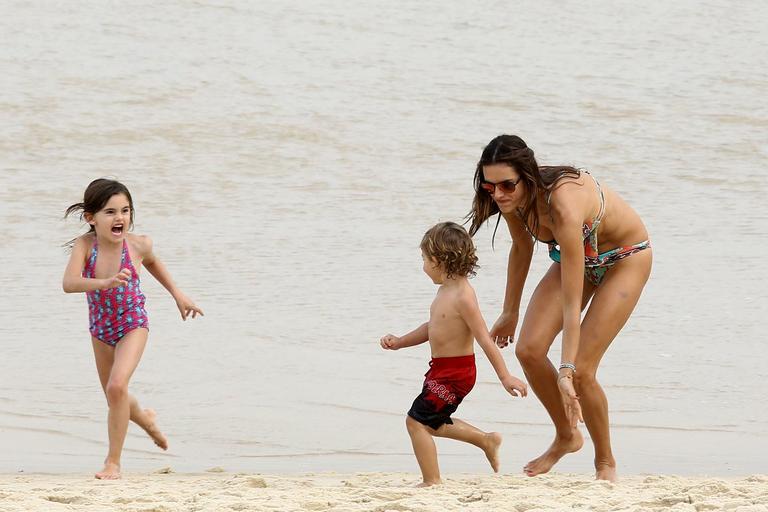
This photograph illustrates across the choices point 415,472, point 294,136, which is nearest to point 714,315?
point 415,472

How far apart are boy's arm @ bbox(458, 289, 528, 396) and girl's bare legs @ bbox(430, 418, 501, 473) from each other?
0.28 metres

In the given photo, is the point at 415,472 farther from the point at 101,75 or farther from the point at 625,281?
the point at 101,75

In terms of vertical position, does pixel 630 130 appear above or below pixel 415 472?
above

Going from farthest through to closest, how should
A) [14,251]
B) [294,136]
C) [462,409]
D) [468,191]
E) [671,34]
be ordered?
[671,34]
[294,136]
[468,191]
[14,251]
[462,409]

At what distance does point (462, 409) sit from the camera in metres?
6.65

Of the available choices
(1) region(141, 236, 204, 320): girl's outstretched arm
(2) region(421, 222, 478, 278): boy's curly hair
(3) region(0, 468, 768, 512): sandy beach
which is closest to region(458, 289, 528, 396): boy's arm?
(2) region(421, 222, 478, 278): boy's curly hair

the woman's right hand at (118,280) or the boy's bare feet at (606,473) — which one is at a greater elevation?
the woman's right hand at (118,280)

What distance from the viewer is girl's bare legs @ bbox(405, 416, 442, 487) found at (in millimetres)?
4613

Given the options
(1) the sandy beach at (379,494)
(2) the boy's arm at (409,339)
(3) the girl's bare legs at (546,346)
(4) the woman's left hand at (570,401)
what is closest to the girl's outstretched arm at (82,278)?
(1) the sandy beach at (379,494)

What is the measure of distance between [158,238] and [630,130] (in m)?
7.37

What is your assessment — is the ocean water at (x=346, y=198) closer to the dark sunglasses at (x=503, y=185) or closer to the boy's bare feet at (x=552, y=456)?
the boy's bare feet at (x=552, y=456)

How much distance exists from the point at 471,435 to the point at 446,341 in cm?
39

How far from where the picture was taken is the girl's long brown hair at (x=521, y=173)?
14.6ft

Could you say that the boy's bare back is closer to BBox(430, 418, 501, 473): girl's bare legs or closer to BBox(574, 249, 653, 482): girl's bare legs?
BBox(430, 418, 501, 473): girl's bare legs
